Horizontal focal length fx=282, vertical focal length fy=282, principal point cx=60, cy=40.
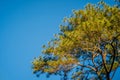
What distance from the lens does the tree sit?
10883mm

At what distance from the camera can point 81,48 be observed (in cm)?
1170

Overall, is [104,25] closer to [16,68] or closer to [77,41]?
A: [77,41]

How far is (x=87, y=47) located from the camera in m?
11.5

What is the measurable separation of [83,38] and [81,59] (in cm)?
171

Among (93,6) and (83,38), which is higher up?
(93,6)

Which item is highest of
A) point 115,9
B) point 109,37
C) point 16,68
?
point 16,68

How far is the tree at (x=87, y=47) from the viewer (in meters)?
10.9

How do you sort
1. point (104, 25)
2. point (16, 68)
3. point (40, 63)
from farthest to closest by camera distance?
point (16, 68) → point (40, 63) → point (104, 25)

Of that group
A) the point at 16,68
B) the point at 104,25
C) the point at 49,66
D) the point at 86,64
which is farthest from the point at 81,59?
the point at 16,68

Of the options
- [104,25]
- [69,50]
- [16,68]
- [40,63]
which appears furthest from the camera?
[16,68]

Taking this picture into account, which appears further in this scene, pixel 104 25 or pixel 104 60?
pixel 104 60

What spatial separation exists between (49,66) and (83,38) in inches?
82.5

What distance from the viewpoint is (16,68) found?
11950 cm

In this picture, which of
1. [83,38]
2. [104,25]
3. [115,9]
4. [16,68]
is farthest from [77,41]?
[16,68]
